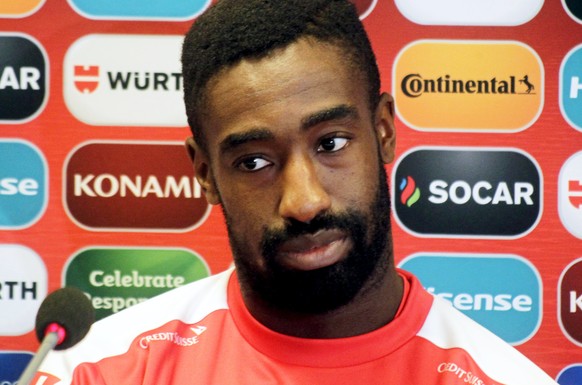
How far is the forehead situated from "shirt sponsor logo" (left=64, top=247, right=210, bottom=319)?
19.7 inches

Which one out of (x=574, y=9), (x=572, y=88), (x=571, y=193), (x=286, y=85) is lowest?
(x=571, y=193)

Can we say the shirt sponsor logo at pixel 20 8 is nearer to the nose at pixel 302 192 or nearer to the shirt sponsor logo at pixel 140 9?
A: the shirt sponsor logo at pixel 140 9

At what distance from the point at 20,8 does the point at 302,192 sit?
75 cm

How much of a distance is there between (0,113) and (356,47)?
704mm

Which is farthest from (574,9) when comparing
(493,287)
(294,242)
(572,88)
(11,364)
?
(11,364)

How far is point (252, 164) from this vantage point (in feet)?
3.14

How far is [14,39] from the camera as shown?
1389 millimetres

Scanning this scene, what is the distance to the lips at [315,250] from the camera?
92 centimetres

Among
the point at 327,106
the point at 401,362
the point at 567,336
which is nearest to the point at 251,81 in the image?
the point at 327,106

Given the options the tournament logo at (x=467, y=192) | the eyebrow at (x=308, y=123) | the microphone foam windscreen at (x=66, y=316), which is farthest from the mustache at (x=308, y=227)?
the tournament logo at (x=467, y=192)

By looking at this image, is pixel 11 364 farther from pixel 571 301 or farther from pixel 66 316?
pixel 571 301

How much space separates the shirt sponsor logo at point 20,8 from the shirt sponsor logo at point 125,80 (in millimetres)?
95

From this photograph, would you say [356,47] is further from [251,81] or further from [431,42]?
[431,42]

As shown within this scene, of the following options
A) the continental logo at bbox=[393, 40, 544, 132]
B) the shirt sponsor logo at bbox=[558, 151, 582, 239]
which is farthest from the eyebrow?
the shirt sponsor logo at bbox=[558, 151, 582, 239]
